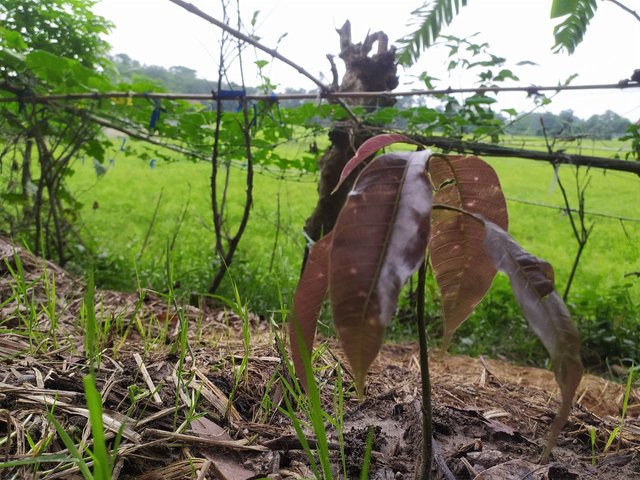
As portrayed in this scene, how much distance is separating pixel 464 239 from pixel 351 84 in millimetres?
2232

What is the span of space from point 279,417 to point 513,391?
2.30ft

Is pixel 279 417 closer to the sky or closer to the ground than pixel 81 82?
closer to the ground

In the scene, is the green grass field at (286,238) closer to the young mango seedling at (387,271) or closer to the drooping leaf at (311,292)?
the drooping leaf at (311,292)

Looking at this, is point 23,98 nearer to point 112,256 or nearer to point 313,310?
point 112,256

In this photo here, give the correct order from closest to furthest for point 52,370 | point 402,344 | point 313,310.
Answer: point 313,310
point 52,370
point 402,344

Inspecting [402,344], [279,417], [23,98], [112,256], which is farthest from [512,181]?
[279,417]

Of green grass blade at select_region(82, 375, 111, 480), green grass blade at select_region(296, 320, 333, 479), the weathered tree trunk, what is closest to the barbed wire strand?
the weathered tree trunk

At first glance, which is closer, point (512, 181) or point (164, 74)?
point (512, 181)

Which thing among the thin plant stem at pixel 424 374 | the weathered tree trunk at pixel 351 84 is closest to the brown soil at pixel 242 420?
the thin plant stem at pixel 424 374

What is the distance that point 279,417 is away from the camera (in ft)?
2.97

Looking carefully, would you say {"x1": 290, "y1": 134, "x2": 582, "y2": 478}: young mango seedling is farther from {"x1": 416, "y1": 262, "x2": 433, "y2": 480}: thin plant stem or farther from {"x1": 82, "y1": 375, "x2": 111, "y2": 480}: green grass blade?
{"x1": 82, "y1": 375, "x2": 111, "y2": 480}: green grass blade

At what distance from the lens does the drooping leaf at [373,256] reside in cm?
42

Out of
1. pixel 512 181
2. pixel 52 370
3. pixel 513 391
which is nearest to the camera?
pixel 52 370

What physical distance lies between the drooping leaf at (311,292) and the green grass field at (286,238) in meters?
1.10
